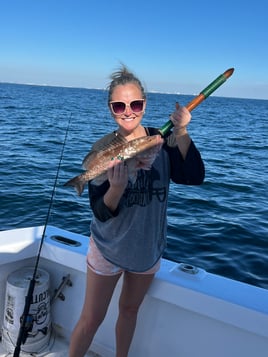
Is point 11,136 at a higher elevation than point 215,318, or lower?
lower

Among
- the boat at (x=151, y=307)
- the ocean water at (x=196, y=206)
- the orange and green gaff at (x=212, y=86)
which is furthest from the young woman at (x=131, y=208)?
the boat at (x=151, y=307)

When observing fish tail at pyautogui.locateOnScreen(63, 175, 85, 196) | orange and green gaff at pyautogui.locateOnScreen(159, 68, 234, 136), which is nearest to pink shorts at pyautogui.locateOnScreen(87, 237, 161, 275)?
fish tail at pyautogui.locateOnScreen(63, 175, 85, 196)

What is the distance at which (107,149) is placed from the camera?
2246 mm

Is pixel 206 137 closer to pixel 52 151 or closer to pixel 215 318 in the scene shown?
pixel 52 151

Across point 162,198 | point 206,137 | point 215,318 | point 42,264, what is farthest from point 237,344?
point 206,137

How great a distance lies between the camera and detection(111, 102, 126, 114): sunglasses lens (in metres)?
2.32

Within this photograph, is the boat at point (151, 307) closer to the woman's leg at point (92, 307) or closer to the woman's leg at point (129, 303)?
the woman's leg at point (129, 303)

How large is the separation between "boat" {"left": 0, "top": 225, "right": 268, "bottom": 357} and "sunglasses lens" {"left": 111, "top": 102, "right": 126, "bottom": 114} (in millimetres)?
1269

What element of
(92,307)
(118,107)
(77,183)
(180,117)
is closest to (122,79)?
(118,107)

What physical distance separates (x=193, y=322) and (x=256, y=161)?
12.6 m

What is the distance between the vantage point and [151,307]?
2.97 meters

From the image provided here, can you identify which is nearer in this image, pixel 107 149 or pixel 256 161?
pixel 107 149

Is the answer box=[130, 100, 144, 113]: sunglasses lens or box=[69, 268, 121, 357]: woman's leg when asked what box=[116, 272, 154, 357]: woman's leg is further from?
box=[130, 100, 144, 113]: sunglasses lens

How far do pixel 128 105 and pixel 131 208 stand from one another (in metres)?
0.64
